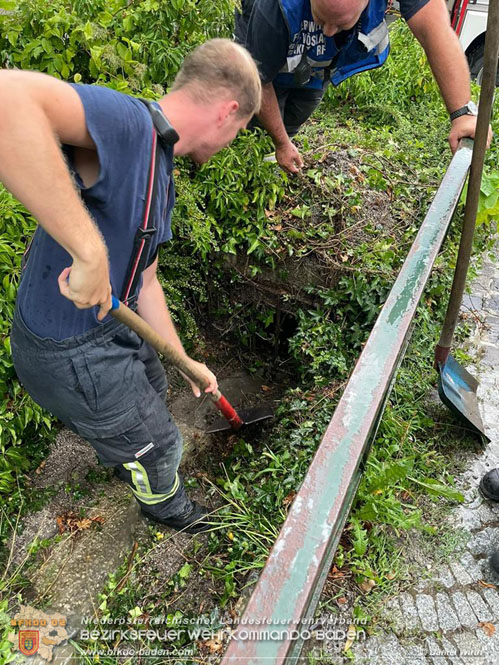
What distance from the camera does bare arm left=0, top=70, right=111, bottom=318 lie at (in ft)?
4.14

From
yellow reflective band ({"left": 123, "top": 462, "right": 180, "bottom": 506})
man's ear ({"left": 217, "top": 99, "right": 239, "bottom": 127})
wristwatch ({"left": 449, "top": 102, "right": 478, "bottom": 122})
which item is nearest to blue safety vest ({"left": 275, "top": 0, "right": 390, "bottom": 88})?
wristwatch ({"left": 449, "top": 102, "right": 478, "bottom": 122})

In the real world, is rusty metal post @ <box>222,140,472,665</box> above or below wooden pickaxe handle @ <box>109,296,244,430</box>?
above

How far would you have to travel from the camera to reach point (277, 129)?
3312 mm

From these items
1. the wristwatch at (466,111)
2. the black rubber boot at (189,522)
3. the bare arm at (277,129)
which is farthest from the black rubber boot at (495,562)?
the bare arm at (277,129)

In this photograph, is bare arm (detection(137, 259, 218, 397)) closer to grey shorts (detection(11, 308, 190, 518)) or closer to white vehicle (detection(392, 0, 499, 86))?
grey shorts (detection(11, 308, 190, 518))

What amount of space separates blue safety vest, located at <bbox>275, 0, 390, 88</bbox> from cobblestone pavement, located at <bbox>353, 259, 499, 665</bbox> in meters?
2.66

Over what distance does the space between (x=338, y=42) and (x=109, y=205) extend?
7.48ft

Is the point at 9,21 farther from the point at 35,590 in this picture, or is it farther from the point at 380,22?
the point at 35,590

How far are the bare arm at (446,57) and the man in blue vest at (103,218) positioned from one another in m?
1.76

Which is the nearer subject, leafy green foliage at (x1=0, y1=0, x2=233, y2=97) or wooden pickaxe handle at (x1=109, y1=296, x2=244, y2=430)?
wooden pickaxe handle at (x1=109, y1=296, x2=244, y2=430)

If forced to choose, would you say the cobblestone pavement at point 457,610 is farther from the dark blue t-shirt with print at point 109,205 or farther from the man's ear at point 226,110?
the man's ear at point 226,110

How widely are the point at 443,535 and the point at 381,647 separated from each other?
0.62m

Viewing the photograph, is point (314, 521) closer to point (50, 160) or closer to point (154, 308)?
point (50, 160)

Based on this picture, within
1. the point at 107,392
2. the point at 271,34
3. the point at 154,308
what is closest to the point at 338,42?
the point at 271,34
